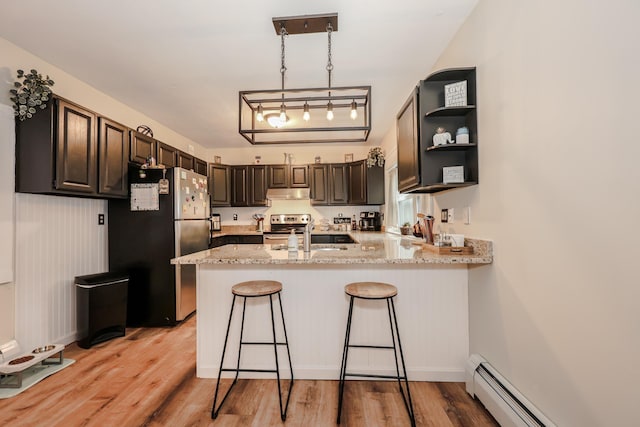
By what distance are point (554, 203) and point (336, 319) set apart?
60.6 inches

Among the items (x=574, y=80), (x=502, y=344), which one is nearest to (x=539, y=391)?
(x=502, y=344)

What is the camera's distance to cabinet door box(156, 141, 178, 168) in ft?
12.2

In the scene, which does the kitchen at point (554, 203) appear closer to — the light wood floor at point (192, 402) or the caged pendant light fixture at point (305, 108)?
the caged pendant light fixture at point (305, 108)

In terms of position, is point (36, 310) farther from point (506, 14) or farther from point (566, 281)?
point (506, 14)

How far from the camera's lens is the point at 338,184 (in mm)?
5348

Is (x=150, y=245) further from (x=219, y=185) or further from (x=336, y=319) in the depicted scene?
(x=336, y=319)

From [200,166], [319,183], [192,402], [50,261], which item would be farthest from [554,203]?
[200,166]

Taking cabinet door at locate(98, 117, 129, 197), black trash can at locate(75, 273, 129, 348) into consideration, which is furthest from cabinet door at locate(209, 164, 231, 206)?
black trash can at locate(75, 273, 129, 348)

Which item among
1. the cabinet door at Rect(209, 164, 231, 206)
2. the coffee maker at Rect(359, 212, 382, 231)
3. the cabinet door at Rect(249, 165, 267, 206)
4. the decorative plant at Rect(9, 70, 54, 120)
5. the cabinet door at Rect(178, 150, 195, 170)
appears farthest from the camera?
the cabinet door at Rect(249, 165, 267, 206)

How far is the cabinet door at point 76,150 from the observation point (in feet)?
7.92

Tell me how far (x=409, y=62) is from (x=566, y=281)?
2.23 meters

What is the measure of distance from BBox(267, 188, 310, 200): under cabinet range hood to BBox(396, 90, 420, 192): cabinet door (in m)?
2.68

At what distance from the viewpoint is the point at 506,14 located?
1651 millimetres

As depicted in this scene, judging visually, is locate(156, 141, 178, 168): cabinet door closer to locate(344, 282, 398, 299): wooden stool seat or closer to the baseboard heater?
locate(344, 282, 398, 299): wooden stool seat
